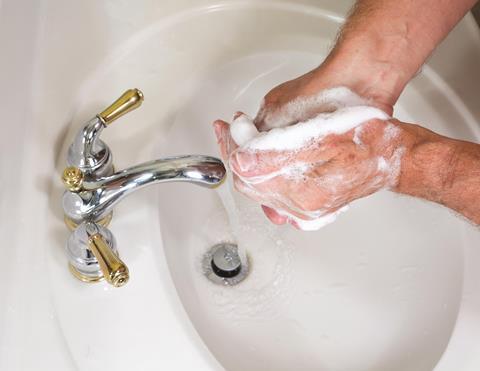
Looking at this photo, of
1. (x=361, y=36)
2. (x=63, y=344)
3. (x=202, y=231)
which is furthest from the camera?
(x=202, y=231)

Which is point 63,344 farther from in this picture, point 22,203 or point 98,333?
point 22,203

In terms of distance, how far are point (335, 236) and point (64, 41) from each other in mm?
406

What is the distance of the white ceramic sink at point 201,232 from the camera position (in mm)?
533

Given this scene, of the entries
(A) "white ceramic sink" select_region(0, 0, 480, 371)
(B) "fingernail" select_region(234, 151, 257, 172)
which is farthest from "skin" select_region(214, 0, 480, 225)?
(A) "white ceramic sink" select_region(0, 0, 480, 371)

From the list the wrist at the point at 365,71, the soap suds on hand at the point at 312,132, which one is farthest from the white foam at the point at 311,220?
the wrist at the point at 365,71

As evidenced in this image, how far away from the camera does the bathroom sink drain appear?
0.73 meters

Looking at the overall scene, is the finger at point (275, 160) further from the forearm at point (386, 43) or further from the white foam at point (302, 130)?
the forearm at point (386, 43)

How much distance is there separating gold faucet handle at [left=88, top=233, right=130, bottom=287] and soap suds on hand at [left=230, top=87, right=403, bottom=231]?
133 millimetres

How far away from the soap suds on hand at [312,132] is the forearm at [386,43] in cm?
3

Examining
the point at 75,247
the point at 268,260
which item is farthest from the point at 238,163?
the point at 268,260

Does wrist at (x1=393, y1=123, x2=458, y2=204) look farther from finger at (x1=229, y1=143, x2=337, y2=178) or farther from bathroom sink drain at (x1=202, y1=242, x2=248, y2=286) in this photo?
bathroom sink drain at (x1=202, y1=242, x2=248, y2=286)

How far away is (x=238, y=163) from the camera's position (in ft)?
1.71

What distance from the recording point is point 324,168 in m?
0.54

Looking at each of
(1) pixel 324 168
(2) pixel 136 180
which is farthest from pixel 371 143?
(2) pixel 136 180
